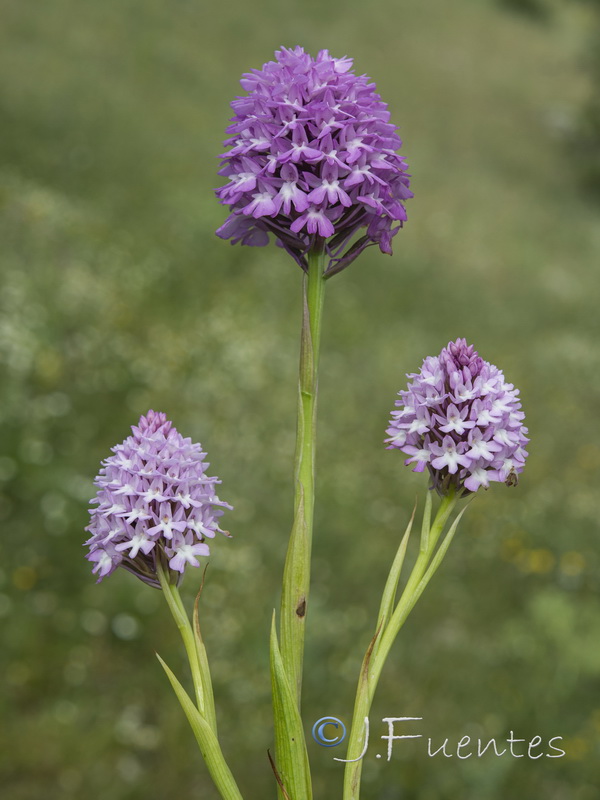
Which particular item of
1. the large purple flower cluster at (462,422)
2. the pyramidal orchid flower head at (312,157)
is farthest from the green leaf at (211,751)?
the pyramidal orchid flower head at (312,157)

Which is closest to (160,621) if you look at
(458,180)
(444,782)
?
(444,782)

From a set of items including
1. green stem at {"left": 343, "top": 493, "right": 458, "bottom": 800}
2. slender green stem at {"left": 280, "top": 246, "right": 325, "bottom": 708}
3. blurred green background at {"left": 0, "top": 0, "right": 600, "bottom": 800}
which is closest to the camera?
green stem at {"left": 343, "top": 493, "right": 458, "bottom": 800}

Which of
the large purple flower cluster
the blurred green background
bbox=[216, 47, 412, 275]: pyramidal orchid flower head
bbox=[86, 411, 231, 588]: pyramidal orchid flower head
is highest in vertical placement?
the blurred green background

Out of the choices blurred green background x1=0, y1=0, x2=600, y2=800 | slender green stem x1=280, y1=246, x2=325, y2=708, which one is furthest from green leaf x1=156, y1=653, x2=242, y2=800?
blurred green background x1=0, y1=0, x2=600, y2=800

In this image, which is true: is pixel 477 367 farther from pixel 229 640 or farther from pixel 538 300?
pixel 538 300

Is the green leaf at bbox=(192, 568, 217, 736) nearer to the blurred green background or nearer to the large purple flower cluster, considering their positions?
the large purple flower cluster

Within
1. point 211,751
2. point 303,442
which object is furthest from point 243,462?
point 211,751
